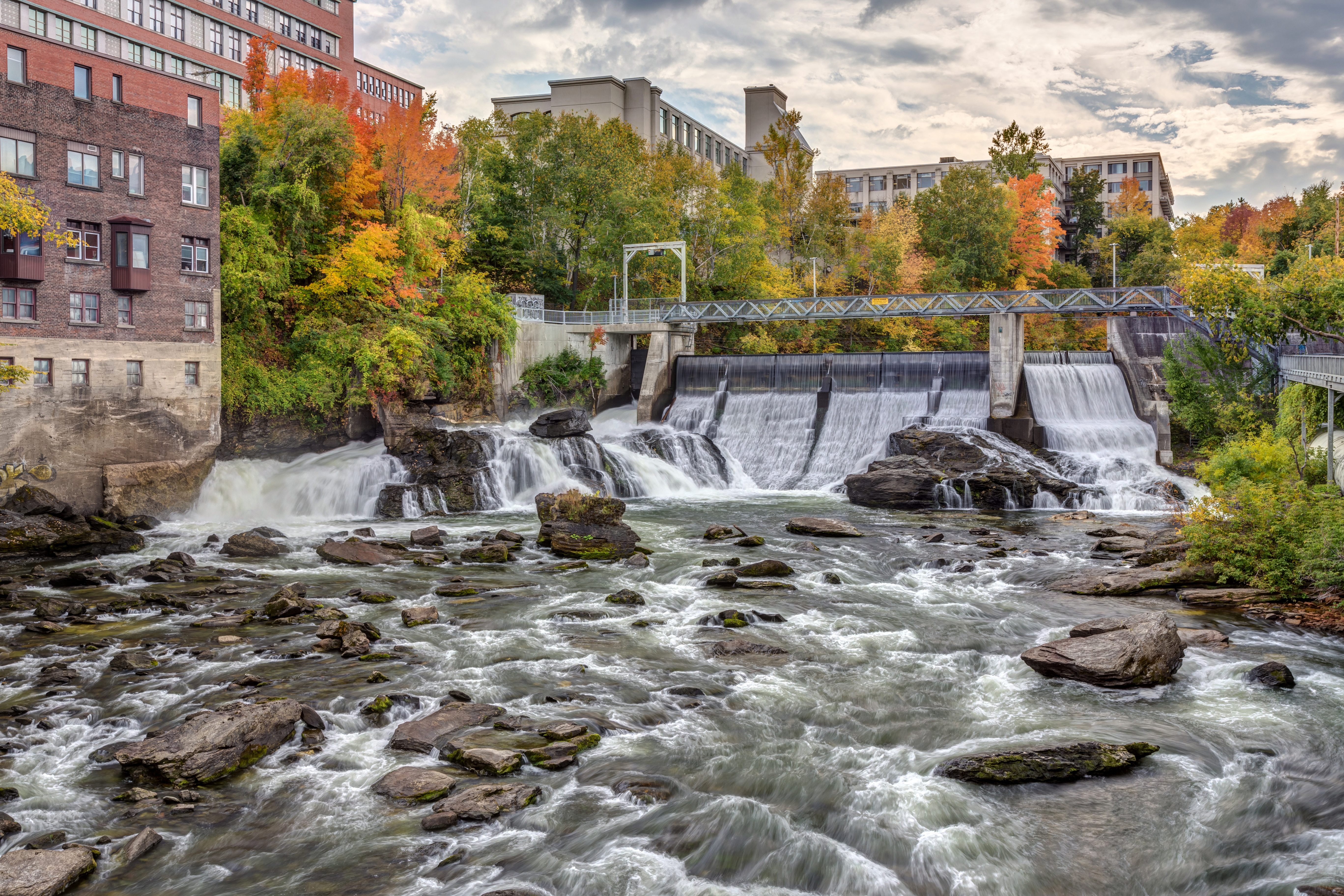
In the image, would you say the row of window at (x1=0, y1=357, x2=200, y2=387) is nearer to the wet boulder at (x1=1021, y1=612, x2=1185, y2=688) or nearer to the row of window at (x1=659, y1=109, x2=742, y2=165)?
the wet boulder at (x1=1021, y1=612, x2=1185, y2=688)

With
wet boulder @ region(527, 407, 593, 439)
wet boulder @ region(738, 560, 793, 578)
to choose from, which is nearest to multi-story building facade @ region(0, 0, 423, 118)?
wet boulder @ region(527, 407, 593, 439)

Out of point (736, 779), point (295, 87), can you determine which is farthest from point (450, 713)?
point (295, 87)

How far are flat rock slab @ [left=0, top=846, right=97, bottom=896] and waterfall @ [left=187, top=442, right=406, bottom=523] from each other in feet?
72.4

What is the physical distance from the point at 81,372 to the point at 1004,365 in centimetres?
3296

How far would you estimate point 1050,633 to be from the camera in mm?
17172

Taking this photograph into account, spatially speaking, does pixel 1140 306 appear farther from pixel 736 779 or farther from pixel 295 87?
pixel 295 87

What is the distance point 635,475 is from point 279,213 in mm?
16454

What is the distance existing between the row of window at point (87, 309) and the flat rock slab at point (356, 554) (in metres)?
11.2

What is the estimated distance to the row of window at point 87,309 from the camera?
27141 mm

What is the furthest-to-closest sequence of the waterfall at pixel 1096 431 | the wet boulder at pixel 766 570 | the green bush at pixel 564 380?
the green bush at pixel 564 380
the waterfall at pixel 1096 431
the wet boulder at pixel 766 570

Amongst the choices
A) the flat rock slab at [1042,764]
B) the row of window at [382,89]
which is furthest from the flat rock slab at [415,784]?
the row of window at [382,89]

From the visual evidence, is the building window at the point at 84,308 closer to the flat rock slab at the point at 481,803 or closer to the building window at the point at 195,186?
the building window at the point at 195,186

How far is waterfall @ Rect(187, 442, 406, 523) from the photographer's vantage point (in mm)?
31000

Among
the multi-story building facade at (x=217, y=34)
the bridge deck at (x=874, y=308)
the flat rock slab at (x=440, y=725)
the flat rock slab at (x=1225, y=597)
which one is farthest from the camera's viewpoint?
the multi-story building facade at (x=217, y=34)
